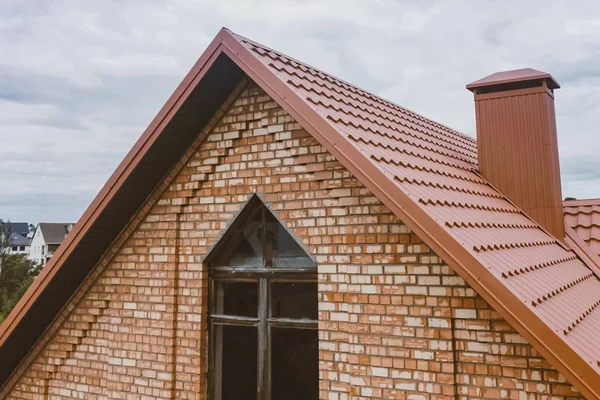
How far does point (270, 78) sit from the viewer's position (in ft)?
13.1

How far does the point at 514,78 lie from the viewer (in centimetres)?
613

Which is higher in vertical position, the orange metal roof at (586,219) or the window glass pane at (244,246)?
the orange metal roof at (586,219)

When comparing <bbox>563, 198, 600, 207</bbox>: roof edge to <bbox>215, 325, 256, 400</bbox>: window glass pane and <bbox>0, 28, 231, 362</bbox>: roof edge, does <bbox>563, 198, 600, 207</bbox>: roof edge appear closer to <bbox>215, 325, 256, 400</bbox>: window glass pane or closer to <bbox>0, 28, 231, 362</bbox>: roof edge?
<bbox>215, 325, 256, 400</bbox>: window glass pane

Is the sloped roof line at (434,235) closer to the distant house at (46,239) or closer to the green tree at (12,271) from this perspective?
the green tree at (12,271)

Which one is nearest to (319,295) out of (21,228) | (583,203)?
(583,203)

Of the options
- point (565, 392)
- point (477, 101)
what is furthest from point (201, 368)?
point (477, 101)

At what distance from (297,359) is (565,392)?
2126mm

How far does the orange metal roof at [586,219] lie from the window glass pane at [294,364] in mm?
3642

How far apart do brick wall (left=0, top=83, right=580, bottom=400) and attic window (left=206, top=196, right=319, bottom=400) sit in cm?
15

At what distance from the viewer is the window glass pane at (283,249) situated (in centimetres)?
421

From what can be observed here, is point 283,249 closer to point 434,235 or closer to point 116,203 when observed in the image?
point 434,235

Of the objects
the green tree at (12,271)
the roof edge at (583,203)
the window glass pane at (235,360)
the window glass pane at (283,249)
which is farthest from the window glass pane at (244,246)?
the green tree at (12,271)

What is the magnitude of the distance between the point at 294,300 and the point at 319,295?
49cm

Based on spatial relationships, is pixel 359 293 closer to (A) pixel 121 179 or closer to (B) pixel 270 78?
(B) pixel 270 78
